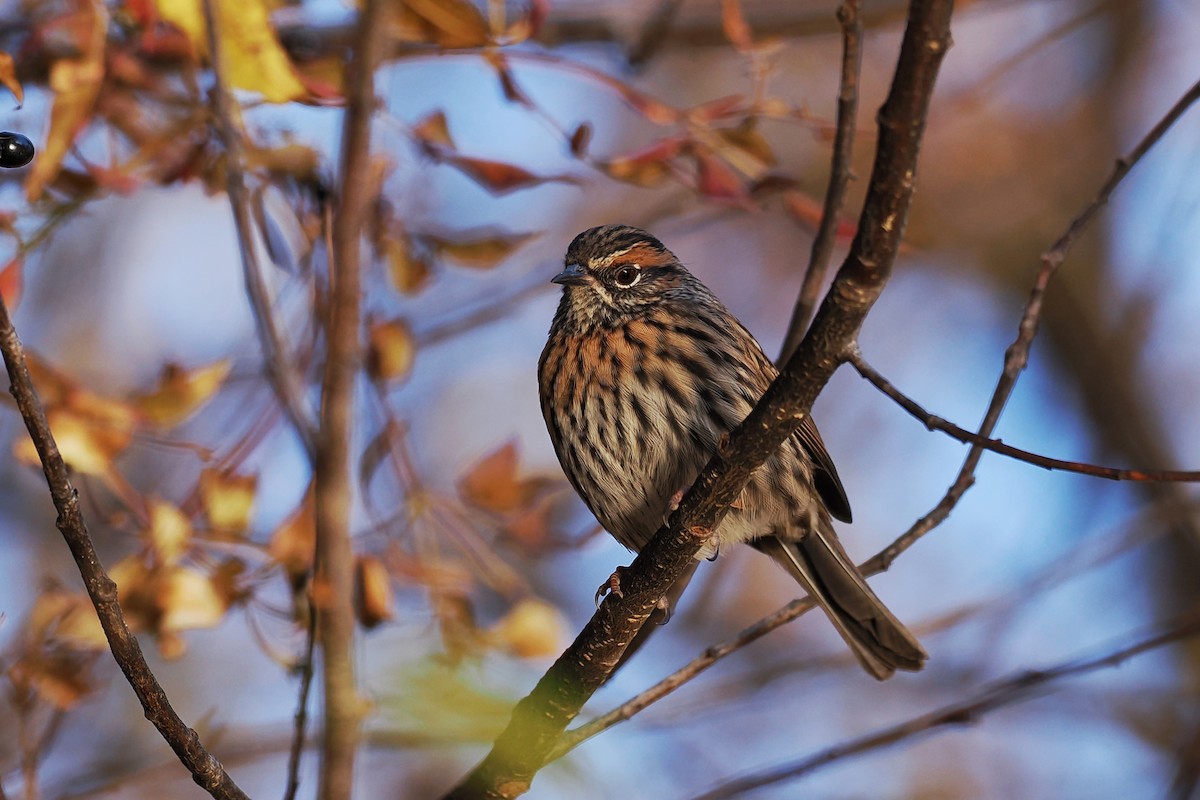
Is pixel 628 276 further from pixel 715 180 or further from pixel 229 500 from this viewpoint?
pixel 229 500

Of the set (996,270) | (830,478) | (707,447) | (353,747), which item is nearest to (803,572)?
(830,478)

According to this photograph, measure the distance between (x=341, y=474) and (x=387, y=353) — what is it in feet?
3.62

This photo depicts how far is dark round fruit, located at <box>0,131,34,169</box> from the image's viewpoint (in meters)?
2.47

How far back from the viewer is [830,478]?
4941 millimetres

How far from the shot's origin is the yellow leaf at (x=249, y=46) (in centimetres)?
368

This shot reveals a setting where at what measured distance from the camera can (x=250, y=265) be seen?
3.17m

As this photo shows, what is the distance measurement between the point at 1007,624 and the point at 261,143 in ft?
17.3

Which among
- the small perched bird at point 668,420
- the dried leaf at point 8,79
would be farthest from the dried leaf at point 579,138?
the dried leaf at point 8,79

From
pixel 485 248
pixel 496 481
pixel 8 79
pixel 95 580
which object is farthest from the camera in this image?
pixel 485 248

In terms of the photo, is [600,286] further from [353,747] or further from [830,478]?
[353,747]

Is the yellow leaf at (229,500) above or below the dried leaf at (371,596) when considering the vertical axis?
above

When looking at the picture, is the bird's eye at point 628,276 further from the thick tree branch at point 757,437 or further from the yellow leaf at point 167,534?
the yellow leaf at point 167,534

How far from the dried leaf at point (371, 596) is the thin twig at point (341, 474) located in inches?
21.8

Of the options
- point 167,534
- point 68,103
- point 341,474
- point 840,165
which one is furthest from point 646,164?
point 167,534
